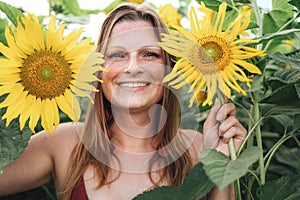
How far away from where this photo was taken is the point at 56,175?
3.64 feet

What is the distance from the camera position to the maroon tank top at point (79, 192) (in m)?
1.07

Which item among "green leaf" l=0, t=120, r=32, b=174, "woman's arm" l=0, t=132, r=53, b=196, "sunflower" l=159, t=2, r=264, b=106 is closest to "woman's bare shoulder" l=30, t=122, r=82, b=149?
"woman's arm" l=0, t=132, r=53, b=196

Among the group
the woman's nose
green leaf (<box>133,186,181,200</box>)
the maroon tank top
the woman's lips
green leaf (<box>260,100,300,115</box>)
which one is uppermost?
the woman's nose

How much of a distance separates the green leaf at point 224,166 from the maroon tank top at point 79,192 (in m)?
0.36

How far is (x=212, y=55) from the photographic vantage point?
82 cm

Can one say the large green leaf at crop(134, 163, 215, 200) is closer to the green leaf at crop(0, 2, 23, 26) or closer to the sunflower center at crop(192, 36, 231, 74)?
the sunflower center at crop(192, 36, 231, 74)

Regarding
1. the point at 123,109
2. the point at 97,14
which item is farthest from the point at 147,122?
the point at 97,14

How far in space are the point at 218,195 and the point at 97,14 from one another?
2.18 feet

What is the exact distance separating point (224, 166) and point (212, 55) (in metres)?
0.17

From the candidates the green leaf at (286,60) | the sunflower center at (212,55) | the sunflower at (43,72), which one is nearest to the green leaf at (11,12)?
the sunflower at (43,72)

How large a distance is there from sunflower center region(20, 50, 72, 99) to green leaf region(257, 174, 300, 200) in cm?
36

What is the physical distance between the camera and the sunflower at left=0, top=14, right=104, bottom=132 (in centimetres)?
82

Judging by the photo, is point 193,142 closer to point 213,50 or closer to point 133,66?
point 133,66

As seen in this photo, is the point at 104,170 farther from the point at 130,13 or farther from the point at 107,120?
the point at 130,13
